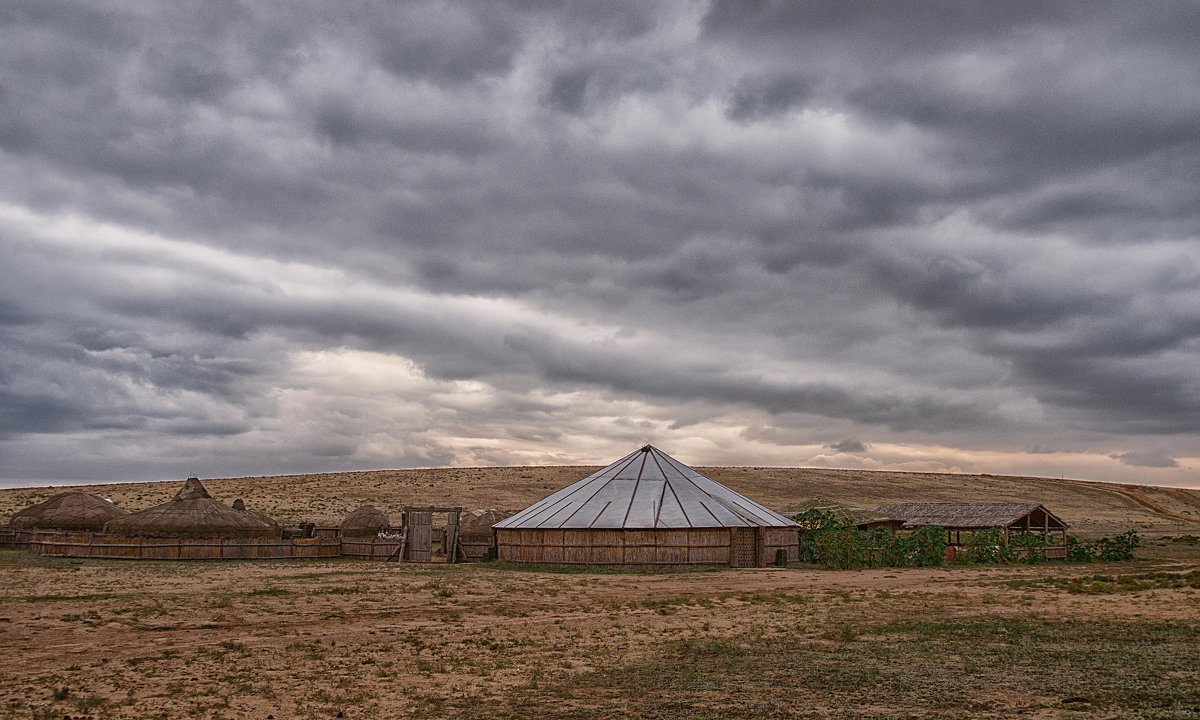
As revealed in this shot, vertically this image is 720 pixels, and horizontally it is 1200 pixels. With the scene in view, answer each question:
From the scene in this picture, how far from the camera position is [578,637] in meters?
21.3

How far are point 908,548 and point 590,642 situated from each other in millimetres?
28735

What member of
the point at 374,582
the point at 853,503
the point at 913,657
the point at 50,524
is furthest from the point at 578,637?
the point at 853,503

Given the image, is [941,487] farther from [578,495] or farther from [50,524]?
[50,524]

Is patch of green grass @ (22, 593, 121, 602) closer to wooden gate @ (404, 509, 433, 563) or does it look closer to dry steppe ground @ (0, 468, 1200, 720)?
dry steppe ground @ (0, 468, 1200, 720)

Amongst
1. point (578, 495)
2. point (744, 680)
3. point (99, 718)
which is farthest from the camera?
point (578, 495)

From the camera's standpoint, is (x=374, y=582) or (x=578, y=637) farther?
(x=374, y=582)

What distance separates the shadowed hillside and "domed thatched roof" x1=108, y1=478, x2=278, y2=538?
26.4m

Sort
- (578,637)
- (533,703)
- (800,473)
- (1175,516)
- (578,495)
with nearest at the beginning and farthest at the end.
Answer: (533,703) → (578,637) → (578,495) → (1175,516) → (800,473)

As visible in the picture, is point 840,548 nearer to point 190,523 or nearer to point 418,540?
point 418,540

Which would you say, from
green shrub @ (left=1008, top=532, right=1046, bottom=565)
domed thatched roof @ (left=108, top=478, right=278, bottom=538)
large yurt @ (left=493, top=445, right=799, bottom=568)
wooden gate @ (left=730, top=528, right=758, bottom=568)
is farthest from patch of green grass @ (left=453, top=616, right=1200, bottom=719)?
domed thatched roof @ (left=108, top=478, right=278, bottom=538)

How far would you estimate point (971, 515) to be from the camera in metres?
54.2

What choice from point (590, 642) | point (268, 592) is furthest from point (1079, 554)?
point (268, 592)

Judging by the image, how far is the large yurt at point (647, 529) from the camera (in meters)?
42.7

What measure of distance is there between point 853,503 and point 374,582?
80.8m
